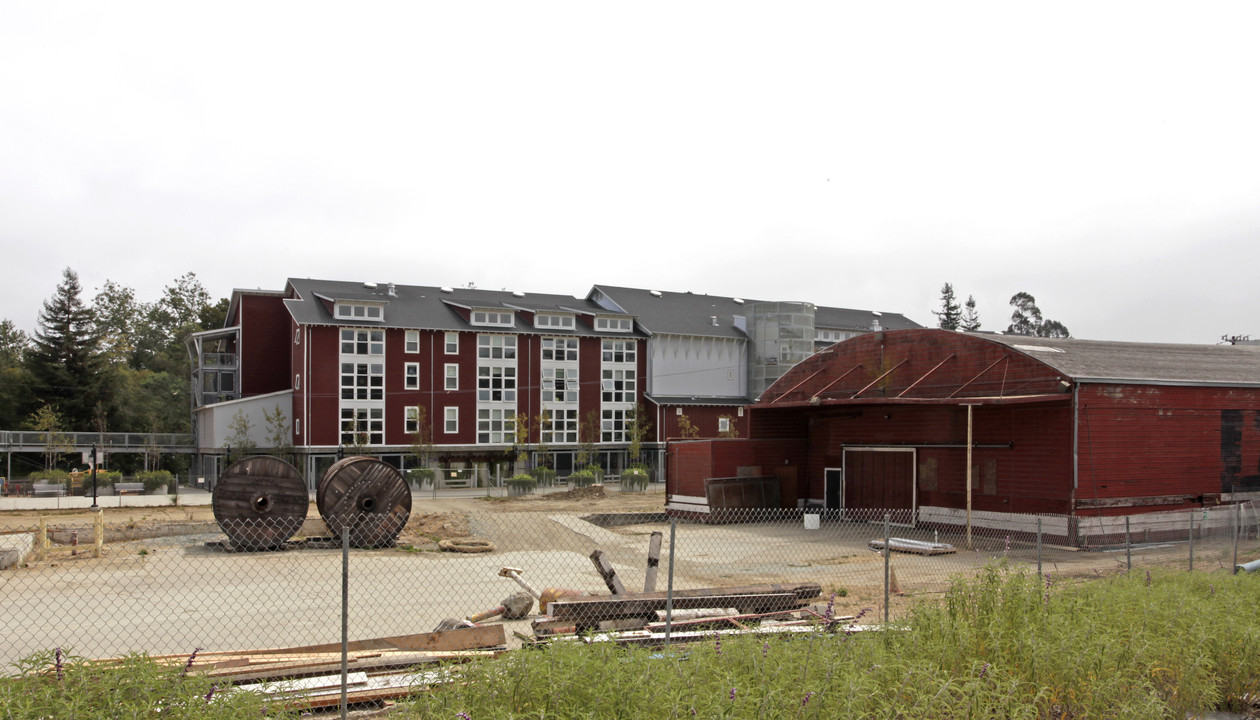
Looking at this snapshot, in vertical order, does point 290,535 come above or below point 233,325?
below

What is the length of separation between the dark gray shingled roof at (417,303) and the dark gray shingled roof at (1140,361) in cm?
3455

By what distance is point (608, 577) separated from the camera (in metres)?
12.0

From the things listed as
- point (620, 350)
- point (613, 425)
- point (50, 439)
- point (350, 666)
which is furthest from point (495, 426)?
point (350, 666)

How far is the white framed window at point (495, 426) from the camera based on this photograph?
5453 centimetres

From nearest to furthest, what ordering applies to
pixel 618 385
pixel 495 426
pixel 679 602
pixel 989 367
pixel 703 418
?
pixel 679 602 → pixel 989 367 → pixel 495 426 → pixel 618 385 → pixel 703 418

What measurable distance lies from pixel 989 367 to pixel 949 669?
67.3 ft

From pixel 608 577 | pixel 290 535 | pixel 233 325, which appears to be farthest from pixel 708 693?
pixel 233 325

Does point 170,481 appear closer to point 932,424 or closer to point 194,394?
point 194,394

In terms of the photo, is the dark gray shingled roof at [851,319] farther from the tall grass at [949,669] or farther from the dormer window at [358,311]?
the tall grass at [949,669]

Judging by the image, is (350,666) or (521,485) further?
(521,485)

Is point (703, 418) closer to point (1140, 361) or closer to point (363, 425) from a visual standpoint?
point (363, 425)

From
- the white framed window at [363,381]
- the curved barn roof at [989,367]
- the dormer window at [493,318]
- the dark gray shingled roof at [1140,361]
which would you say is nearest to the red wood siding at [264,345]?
the white framed window at [363,381]

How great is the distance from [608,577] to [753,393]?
A: 52.5 metres

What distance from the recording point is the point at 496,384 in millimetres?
55281
